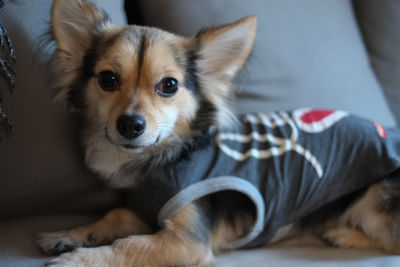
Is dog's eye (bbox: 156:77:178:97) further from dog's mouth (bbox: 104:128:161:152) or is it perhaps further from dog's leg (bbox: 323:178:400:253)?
dog's leg (bbox: 323:178:400:253)

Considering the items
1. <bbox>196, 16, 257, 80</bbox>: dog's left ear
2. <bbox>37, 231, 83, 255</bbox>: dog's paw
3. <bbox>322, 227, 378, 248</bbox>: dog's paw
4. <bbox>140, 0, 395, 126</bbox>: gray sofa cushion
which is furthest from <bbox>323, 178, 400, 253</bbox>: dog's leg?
<bbox>37, 231, 83, 255</bbox>: dog's paw

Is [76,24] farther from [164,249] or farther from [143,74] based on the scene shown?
[164,249]

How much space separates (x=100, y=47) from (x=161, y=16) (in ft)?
1.40

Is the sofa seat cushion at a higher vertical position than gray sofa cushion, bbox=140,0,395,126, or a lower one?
lower

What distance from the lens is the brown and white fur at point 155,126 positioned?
1142 mm

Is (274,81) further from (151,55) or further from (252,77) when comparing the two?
(151,55)

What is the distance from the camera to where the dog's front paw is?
106 centimetres

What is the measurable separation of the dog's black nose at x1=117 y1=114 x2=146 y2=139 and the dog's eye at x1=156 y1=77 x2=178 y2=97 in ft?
0.49

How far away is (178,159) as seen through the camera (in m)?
Answer: 1.28

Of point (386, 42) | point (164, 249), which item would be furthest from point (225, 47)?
point (386, 42)

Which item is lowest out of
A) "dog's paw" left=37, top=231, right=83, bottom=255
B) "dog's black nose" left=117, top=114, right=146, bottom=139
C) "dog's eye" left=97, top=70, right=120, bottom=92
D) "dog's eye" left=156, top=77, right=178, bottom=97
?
"dog's paw" left=37, top=231, right=83, bottom=255

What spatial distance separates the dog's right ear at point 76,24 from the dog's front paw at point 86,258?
0.65 m

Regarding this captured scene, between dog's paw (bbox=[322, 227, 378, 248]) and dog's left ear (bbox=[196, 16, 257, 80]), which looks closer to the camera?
dog's left ear (bbox=[196, 16, 257, 80])

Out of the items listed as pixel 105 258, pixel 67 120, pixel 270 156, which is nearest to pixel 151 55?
pixel 67 120
